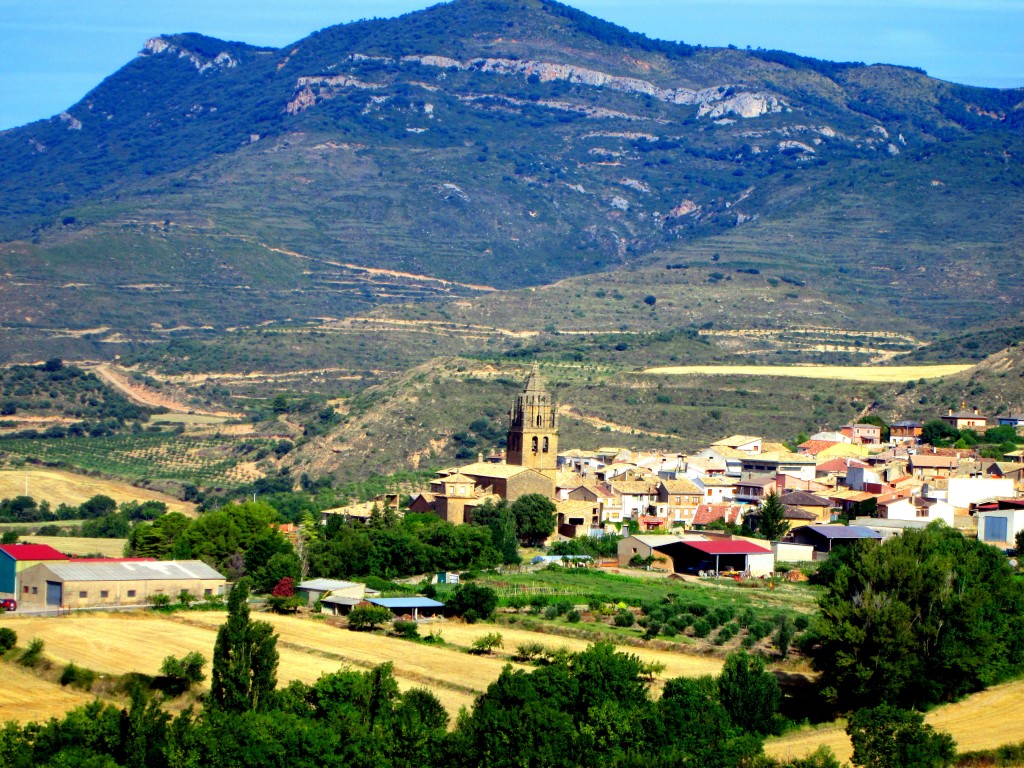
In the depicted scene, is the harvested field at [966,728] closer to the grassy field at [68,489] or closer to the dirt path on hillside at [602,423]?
the grassy field at [68,489]

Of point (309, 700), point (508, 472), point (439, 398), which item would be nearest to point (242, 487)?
point (439, 398)

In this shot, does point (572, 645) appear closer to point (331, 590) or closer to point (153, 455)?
point (331, 590)

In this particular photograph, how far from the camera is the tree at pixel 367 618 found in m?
49.0

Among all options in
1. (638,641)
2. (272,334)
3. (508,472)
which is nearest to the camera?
(638,641)

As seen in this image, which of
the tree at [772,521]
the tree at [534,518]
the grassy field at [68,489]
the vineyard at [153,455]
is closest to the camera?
the tree at [772,521]

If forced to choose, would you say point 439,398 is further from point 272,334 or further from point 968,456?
point 272,334

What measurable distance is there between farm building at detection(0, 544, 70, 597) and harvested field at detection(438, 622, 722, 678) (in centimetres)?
1395

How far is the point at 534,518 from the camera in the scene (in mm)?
65188

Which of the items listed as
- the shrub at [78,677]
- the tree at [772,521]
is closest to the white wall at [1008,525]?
the tree at [772,521]

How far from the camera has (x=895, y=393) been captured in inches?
4237

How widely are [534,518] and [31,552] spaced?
1859 cm

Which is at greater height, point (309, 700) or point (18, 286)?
point (18, 286)

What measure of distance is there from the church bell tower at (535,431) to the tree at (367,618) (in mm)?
24450

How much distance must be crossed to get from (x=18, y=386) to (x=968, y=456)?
241 ft
